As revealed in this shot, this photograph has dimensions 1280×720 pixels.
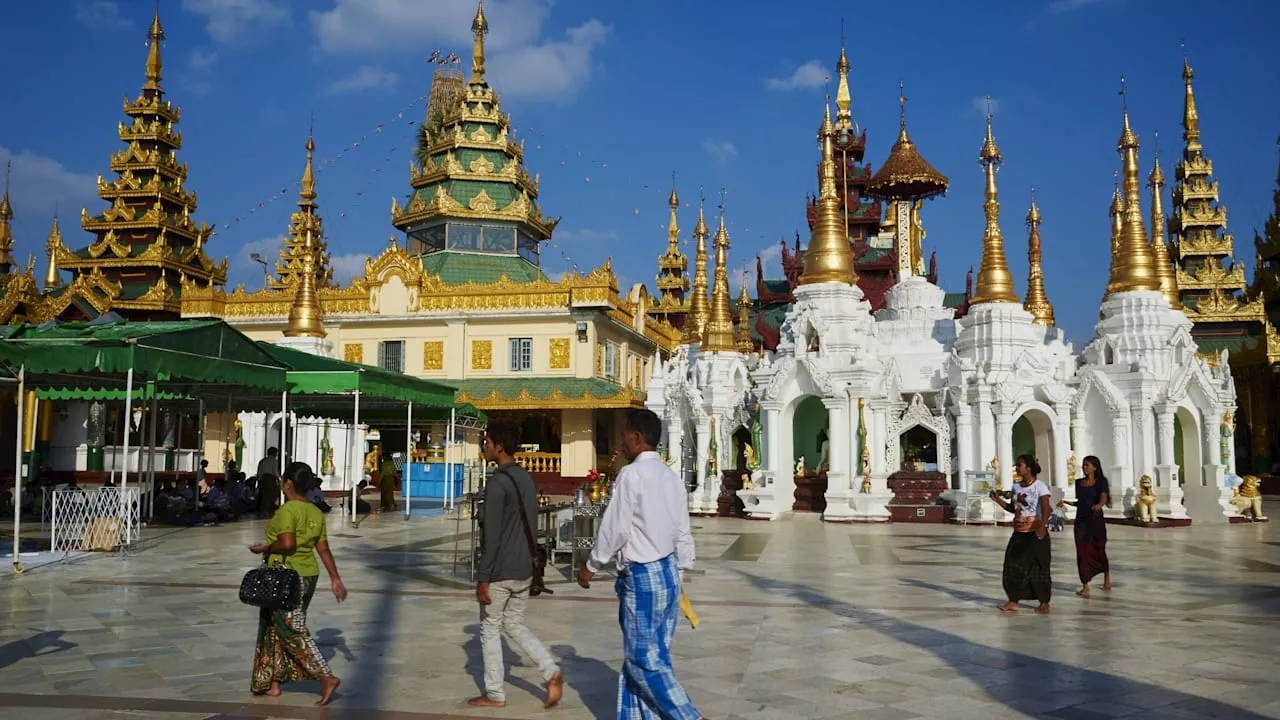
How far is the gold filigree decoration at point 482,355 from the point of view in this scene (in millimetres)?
38812

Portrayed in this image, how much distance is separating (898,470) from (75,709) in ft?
67.1

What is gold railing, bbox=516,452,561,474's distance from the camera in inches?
1499

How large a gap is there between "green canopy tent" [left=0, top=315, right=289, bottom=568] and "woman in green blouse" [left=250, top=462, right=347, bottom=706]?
730 cm

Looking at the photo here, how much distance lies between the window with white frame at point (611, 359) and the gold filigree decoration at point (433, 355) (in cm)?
604

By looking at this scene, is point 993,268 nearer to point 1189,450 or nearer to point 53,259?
point 1189,450

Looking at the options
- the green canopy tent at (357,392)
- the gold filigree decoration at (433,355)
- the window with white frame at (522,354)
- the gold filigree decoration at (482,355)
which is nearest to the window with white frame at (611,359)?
the window with white frame at (522,354)

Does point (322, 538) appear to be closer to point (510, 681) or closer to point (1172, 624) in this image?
point (510, 681)

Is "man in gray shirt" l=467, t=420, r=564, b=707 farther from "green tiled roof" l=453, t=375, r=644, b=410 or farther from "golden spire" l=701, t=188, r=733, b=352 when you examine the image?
"green tiled roof" l=453, t=375, r=644, b=410

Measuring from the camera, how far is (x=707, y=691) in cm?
704

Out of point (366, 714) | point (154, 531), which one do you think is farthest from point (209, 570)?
point (366, 714)

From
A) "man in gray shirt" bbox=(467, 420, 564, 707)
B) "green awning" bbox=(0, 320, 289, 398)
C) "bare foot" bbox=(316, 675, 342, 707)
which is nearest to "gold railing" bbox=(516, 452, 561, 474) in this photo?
"green awning" bbox=(0, 320, 289, 398)

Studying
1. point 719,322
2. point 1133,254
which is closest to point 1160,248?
point 1133,254

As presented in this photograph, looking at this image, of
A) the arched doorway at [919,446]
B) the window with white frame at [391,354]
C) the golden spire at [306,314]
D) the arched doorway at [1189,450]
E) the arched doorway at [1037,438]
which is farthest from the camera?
the window with white frame at [391,354]

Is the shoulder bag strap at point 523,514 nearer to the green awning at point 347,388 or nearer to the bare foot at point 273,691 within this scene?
the bare foot at point 273,691
